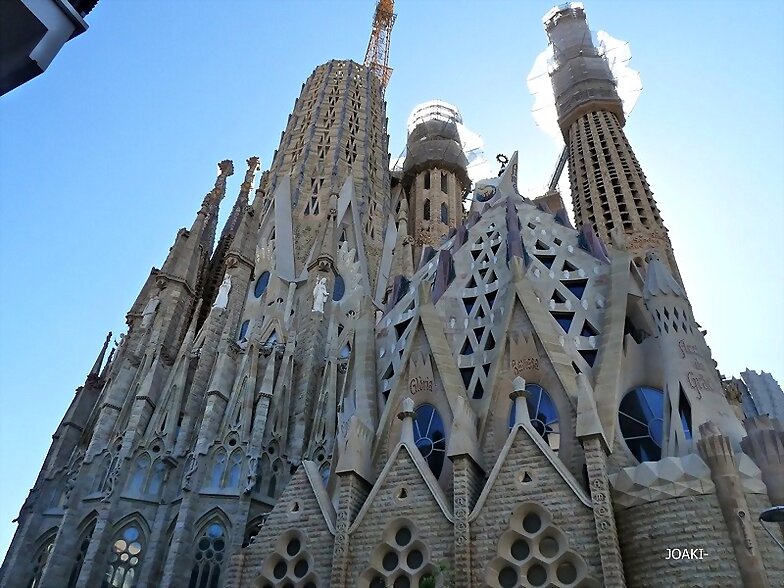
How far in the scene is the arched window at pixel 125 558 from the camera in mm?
17609

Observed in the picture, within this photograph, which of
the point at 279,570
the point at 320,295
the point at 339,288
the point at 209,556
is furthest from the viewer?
the point at 339,288

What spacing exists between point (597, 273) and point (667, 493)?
8.04 m

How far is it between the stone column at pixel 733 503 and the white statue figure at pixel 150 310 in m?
18.5

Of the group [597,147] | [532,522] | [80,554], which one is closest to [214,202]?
[80,554]

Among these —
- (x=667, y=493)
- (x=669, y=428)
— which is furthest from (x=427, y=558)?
(x=669, y=428)

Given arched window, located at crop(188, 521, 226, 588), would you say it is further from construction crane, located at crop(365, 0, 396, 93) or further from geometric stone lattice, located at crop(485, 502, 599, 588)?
construction crane, located at crop(365, 0, 396, 93)

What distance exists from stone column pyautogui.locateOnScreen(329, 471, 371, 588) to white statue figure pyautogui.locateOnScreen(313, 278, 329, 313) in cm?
869

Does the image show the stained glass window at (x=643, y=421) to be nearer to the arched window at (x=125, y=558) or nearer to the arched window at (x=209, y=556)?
the arched window at (x=209, y=556)

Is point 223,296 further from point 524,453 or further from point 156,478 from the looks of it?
point 524,453

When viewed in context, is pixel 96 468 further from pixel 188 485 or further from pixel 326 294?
pixel 326 294

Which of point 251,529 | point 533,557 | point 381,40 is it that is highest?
point 381,40

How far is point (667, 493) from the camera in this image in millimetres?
12406

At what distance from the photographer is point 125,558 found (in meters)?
18.0

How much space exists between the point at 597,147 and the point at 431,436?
24033 mm
